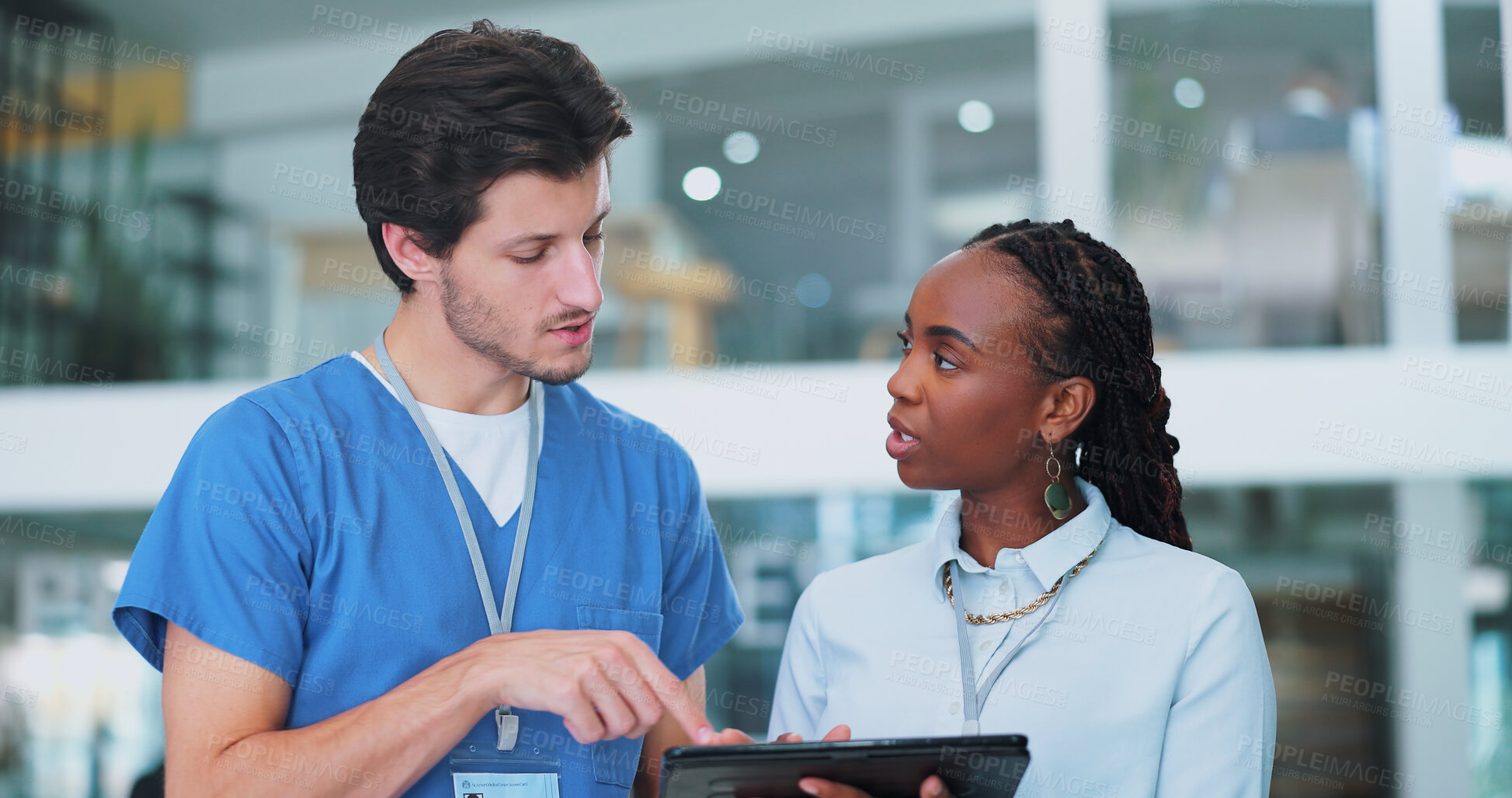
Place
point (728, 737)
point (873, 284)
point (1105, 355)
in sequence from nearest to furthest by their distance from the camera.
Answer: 1. point (728, 737)
2. point (1105, 355)
3. point (873, 284)

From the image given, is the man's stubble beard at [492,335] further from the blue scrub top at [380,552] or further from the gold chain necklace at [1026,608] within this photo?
the gold chain necklace at [1026,608]

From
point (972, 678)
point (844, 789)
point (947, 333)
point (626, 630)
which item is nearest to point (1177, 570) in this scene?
point (972, 678)

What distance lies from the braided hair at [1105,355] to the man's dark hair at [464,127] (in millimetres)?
494

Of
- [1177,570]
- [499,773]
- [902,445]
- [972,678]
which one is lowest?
[499,773]

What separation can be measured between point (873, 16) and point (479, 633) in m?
3.51

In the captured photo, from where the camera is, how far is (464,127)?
49.3 inches

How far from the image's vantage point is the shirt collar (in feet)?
3.99

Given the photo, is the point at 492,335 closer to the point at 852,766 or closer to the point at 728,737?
the point at 728,737

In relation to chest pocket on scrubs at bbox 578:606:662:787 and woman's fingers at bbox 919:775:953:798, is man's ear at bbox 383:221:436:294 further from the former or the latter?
woman's fingers at bbox 919:775:953:798

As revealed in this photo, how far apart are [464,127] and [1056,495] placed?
0.78m

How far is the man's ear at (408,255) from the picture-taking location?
1.32 metres

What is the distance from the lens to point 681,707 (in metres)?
1.00

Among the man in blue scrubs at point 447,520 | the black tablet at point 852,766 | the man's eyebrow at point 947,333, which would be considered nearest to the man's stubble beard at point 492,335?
the man in blue scrubs at point 447,520

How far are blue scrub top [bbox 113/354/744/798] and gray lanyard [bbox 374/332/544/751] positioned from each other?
10mm
